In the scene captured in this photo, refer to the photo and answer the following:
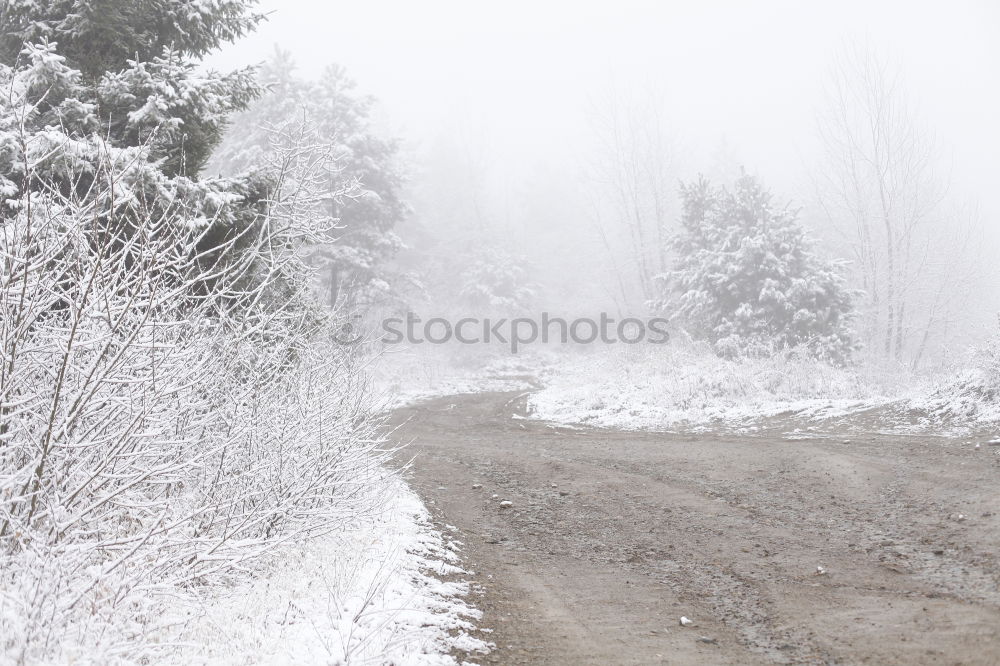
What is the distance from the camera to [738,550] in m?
5.36

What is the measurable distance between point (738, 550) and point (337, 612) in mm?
3525

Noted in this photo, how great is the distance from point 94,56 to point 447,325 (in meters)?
30.1

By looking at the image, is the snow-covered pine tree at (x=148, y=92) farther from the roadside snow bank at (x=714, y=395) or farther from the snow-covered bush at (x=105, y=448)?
the roadside snow bank at (x=714, y=395)

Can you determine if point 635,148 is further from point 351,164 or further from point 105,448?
point 105,448

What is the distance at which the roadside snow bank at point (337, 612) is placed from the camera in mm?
3170

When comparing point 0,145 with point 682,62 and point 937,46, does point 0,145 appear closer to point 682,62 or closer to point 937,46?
point 682,62

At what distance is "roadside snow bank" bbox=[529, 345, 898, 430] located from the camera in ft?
40.4

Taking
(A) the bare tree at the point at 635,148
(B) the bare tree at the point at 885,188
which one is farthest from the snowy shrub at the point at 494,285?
(B) the bare tree at the point at 885,188

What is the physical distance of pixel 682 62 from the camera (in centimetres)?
10025

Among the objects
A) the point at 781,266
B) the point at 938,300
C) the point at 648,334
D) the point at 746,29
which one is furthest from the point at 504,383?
the point at 746,29

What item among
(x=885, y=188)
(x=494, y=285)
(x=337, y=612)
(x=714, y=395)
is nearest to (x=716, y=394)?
(x=714, y=395)

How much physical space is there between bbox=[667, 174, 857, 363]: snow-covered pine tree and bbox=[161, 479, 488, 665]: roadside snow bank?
52.3 ft

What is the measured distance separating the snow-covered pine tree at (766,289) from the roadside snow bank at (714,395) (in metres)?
2.41

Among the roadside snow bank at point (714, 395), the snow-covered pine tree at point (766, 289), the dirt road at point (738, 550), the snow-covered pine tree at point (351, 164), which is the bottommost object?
the dirt road at point (738, 550)
